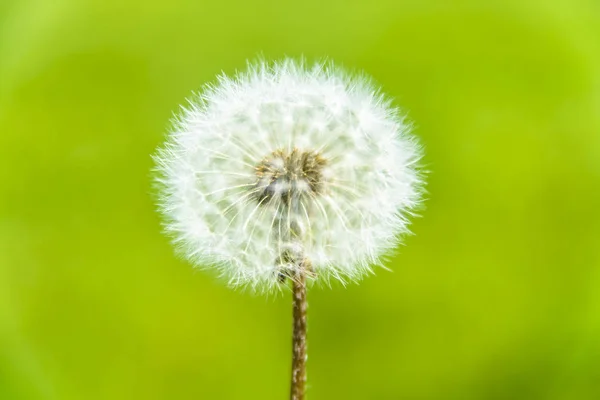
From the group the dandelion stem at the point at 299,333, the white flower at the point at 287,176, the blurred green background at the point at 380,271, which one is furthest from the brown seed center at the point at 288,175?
the blurred green background at the point at 380,271

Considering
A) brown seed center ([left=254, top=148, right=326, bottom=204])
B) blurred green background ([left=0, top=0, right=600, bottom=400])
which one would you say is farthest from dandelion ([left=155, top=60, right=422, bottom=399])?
blurred green background ([left=0, top=0, right=600, bottom=400])

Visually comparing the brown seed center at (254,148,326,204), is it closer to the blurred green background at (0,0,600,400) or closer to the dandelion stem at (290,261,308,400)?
the dandelion stem at (290,261,308,400)

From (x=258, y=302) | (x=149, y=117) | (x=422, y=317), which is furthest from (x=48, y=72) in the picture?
(x=422, y=317)

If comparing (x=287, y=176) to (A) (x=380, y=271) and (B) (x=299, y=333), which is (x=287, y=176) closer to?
(B) (x=299, y=333)

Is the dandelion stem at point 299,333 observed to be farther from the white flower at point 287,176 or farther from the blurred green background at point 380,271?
the blurred green background at point 380,271

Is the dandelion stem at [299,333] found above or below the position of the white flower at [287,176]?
below

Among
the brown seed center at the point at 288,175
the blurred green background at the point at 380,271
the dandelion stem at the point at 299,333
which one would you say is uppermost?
the blurred green background at the point at 380,271

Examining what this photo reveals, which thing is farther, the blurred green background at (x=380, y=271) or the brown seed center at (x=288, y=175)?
the blurred green background at (x=380, y=271)
